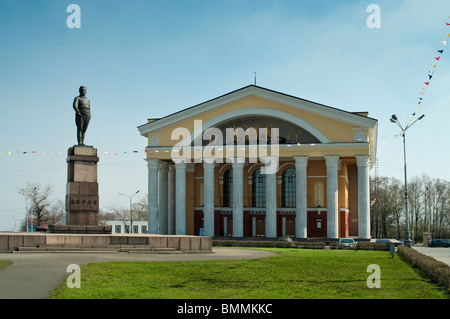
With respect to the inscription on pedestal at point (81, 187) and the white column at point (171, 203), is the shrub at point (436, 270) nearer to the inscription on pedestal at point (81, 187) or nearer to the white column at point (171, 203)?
the inscription on pedestal at point (81, 187)

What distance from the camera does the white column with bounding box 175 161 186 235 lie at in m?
47.8

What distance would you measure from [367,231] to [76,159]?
26668 mm

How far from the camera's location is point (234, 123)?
49.2 meters

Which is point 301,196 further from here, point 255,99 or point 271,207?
point 255,99

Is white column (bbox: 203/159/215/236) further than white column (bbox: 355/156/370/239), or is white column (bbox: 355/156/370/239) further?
white column (bbox: 203/159/215/236)

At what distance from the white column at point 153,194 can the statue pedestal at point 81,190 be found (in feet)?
73.8

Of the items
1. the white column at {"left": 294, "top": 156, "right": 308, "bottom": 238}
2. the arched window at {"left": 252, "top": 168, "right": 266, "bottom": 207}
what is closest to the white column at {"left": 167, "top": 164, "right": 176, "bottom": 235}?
the arched window at {"left": 252, "top": 168, "right": 266, "bottom": 207}

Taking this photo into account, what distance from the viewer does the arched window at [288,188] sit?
50500 millimetres

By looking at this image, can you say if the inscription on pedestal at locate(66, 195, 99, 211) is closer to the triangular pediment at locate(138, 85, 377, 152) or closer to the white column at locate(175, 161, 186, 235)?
the white column at locate(175, 161, 186, 235)

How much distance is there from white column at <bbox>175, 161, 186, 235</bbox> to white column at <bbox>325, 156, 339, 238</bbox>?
37.7 feet

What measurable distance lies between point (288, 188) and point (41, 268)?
36223mm

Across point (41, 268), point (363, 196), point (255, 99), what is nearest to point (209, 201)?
point (255, 99)

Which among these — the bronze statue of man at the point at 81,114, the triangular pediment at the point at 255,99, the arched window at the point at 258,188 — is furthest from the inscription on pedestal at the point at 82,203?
the arched window at the point at 258,188
